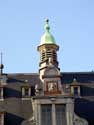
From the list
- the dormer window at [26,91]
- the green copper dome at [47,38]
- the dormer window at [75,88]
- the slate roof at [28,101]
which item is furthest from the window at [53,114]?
the green copper dome at [47,38]

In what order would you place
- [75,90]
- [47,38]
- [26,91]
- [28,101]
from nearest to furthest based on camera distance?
[28,101] < [26,91] < [75,90] < [47,38]

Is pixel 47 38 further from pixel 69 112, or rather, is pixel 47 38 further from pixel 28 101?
pixel 69 112

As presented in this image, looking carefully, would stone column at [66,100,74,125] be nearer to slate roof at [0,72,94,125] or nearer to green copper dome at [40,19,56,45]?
slate roof at [0,72,94,125]

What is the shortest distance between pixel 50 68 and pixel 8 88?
498cm

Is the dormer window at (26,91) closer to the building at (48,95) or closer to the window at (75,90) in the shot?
the building at (48,95)

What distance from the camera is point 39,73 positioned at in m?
60.1

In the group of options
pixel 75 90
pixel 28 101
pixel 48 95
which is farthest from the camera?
pixel 75 90

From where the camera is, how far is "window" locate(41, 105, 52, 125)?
5188 centimetres

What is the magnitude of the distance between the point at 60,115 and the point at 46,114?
1363mm

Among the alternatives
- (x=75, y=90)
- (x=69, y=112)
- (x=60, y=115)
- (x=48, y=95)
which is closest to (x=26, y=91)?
(x=48, y=95)

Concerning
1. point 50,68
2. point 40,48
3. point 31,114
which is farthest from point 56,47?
point 31,114

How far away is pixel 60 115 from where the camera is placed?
52156 mm

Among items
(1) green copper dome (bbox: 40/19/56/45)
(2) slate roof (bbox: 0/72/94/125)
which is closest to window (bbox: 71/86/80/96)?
(2) slate roof (bbox: 0/72/94/125)

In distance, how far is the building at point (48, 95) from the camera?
5209 centimetres
